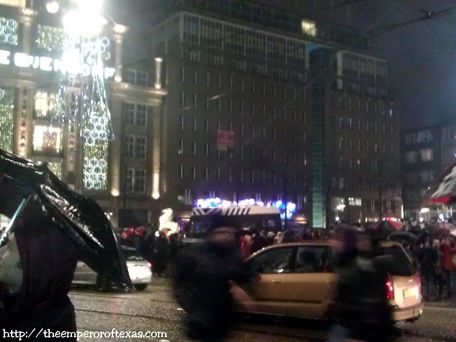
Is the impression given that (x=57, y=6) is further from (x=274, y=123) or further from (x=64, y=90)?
(x=274, y=123)

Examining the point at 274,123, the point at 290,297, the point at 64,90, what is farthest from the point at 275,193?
the point at 290,297

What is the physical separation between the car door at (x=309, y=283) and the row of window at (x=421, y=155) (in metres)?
90.4

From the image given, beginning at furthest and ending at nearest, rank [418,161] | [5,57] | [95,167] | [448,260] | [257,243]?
[418,161], [95,167], [5,57], [257,243], [448,260]

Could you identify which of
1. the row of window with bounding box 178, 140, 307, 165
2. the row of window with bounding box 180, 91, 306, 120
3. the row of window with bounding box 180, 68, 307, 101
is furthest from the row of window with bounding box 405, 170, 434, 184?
the row of window with bounding box 180, 68, 307, 101

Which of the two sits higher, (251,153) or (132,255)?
(251,153)

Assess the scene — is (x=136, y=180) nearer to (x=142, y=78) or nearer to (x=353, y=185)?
(x=142, y=78)

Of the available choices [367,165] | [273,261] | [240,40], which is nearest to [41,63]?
[240,40]

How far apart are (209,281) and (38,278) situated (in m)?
1.58

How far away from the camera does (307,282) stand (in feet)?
41.6

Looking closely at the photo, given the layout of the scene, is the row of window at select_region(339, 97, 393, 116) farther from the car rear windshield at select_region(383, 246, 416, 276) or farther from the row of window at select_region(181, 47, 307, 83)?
the car rear windshield at select_region(383, 246, 416, 276)

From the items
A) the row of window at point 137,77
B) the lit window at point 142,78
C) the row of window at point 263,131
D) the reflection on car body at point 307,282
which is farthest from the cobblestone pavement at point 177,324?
the row of window at point 263,131

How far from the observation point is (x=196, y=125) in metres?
71.7

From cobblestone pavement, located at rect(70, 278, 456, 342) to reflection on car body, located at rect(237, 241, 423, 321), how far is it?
407 millimetres

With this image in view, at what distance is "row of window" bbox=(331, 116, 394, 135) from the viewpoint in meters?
85.2
